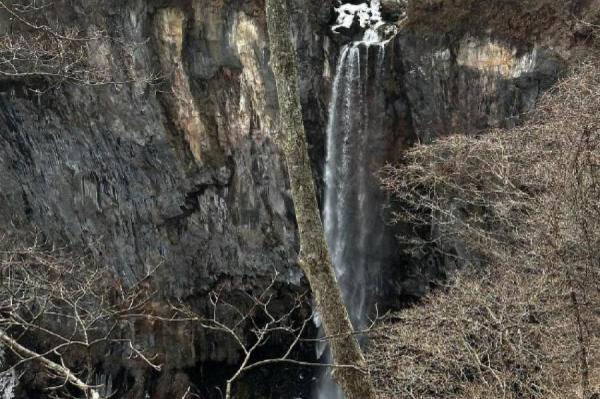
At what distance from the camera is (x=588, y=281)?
570 cm

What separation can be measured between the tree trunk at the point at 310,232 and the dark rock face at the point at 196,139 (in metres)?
7.21

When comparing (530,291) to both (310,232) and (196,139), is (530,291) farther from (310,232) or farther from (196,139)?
(196,139)

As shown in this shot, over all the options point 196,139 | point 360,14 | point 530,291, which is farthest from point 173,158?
point 530,291

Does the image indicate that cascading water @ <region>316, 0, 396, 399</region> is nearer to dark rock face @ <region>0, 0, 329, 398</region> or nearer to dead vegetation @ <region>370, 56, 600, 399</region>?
dark rock face @ <region>0, 0, 329, 398</region>

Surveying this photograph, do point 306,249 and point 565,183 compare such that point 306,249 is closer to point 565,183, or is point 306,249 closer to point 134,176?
point 565,183

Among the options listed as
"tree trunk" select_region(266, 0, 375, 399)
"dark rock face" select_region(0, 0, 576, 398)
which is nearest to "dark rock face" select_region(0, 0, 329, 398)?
"dark rock face" select_region(0, 0, 576, 398)

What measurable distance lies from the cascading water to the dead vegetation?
150 inches

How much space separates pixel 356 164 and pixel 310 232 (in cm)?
875

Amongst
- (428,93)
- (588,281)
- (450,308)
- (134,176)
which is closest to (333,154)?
(428,93)

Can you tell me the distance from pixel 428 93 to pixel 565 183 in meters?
6.95

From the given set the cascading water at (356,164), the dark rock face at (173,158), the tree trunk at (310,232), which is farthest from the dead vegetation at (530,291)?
Result: the dark rock face at (173,158)

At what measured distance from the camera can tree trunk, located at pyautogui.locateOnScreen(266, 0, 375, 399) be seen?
459cm

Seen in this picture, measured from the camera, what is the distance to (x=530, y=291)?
6.43m

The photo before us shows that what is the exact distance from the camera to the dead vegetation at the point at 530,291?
5.52 m
